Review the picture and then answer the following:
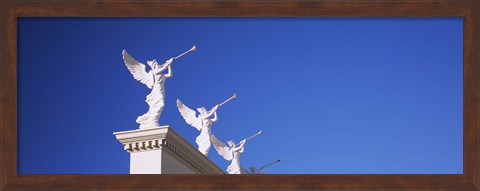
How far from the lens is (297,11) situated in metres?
6.10

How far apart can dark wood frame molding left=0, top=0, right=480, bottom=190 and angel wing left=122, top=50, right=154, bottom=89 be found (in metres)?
0.97

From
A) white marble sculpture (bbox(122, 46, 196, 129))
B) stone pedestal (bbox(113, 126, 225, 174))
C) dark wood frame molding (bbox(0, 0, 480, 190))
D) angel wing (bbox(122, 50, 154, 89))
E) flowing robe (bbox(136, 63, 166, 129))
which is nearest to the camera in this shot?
dark wood frame molding (bbox(0, 0, 480, 190))

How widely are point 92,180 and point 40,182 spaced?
0.36 metres

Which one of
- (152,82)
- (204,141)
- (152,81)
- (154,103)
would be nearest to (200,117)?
(154,103)

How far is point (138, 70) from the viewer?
297 inches

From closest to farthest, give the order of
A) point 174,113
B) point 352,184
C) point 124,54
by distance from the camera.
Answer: point 352,184
point 124,54
point 174,113

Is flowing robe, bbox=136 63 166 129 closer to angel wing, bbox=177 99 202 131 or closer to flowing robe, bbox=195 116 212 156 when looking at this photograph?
angel wing, bbox=177 99 202 131

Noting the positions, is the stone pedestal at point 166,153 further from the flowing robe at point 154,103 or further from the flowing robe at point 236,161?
the flowing robe at point 236,161

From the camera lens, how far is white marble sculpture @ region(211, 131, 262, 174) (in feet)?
25.9

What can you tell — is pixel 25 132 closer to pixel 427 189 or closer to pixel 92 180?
pixel 92 180

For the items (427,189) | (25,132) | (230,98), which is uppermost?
(230,98)

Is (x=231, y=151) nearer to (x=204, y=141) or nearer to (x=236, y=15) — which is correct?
(x=204, y=141)

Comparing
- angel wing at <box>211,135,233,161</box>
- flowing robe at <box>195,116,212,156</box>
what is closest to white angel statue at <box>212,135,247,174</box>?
angel wing at <box>211,135,233,161</box>
